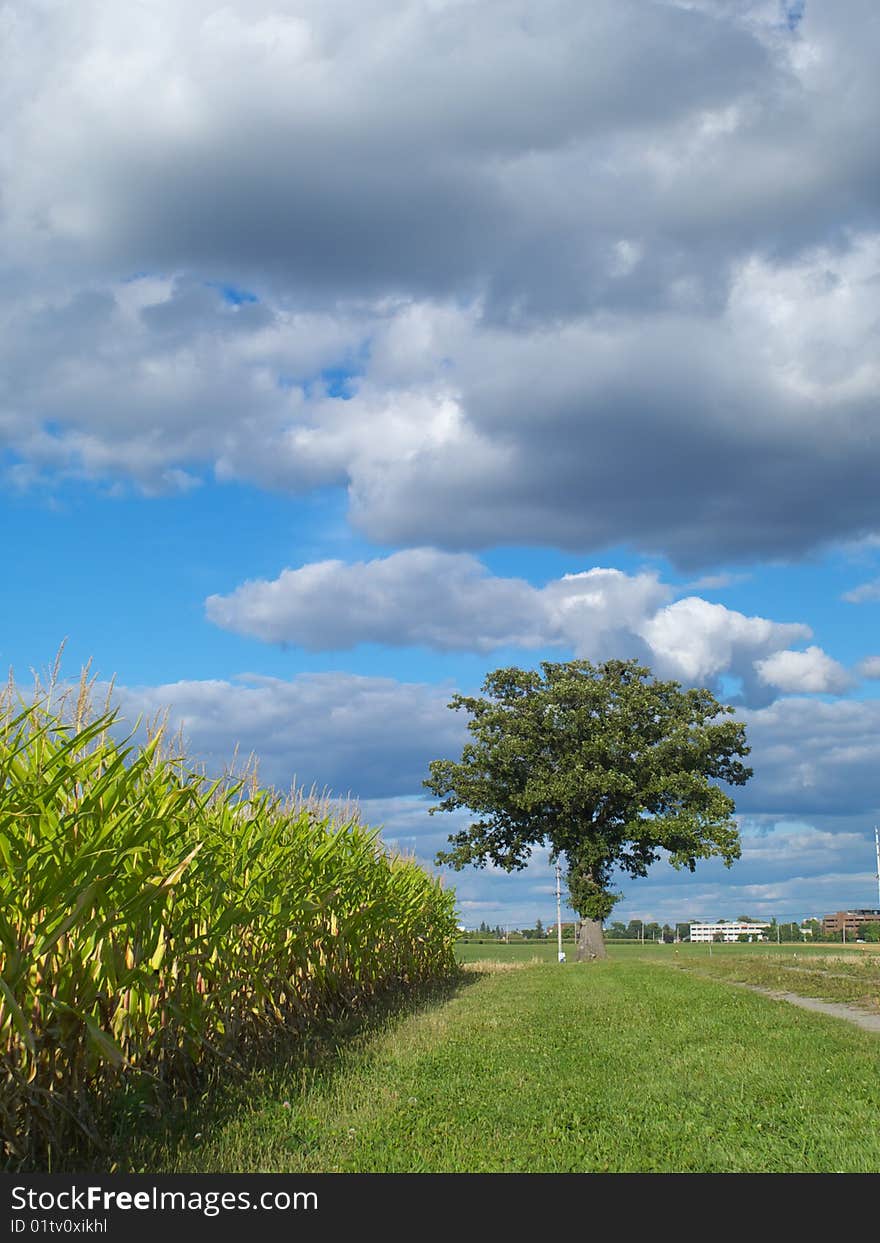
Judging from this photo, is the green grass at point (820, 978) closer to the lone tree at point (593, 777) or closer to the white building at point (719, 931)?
the lone tree at point (593, 777)

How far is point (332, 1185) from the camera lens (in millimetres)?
4801

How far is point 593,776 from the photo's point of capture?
125 feet

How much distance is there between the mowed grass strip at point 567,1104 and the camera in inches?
216

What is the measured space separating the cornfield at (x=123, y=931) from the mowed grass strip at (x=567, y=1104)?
1.97 feet

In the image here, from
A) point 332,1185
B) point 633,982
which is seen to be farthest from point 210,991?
point 633,982

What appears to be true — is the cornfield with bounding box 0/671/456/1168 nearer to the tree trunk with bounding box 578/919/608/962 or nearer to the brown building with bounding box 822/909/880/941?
the tree trunk with bounding box 578/919/608/962

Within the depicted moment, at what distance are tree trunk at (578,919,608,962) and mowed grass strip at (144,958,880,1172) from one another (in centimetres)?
2888

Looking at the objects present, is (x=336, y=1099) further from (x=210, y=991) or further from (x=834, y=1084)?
(x=834, y=1084)

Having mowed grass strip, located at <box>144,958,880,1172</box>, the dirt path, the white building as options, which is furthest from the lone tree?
the white building

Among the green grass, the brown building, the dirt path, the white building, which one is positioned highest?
the dirt path

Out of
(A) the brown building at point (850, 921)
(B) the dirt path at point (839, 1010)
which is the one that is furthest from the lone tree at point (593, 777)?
(A) the brown building at point (850, 921)

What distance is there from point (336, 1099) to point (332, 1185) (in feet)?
7.91

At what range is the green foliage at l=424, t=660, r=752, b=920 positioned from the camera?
1534 inches

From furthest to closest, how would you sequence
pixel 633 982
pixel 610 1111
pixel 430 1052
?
pixel 633 982, pixel 430 1052, pixel 610 1111
